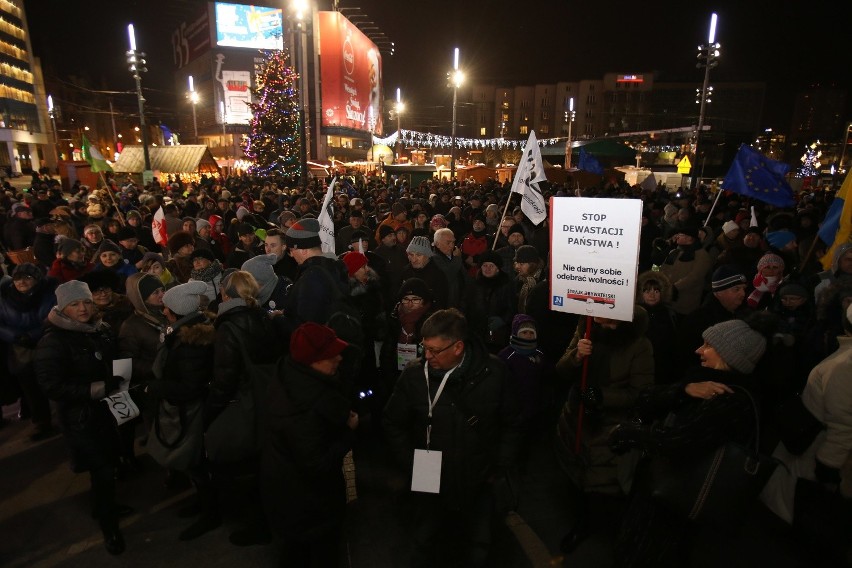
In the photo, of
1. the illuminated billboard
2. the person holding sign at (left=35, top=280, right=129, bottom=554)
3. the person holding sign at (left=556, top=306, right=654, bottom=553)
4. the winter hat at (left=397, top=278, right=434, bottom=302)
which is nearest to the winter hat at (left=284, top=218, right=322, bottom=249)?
the winter hat at (left=397, top=278, right=434, bottom=302)

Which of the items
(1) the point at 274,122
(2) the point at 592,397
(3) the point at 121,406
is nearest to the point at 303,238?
(3) the point at 121,406

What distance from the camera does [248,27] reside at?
63594 mm

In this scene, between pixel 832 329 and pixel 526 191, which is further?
pixel 526 191

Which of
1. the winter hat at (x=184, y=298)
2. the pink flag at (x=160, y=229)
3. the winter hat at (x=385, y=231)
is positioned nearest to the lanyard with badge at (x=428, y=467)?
the winter hat at (x=184, y=298)

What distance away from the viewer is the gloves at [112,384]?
3672 millimetres

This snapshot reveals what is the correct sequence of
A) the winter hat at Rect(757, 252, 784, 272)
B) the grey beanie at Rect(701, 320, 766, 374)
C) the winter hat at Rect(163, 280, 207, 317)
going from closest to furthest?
1. the grey beanie at Rect(701, 320, 766, 374)
2. the winter hat at Rect(163, 280, 207, 317)
3. the winter hat at Rect(757, 252, 784, 272)

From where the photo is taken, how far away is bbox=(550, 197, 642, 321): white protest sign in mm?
3092

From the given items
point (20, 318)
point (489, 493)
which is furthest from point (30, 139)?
point (489, 493)

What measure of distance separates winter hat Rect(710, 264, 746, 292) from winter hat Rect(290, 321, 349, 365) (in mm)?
3457

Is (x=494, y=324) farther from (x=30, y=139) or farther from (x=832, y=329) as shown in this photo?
(x=30, y=139)

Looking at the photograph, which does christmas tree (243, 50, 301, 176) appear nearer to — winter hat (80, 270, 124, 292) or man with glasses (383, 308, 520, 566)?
winter hat (80, 270, 124, 292)

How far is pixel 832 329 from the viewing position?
416 centimetres

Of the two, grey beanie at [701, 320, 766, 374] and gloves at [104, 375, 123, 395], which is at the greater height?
grey beanie at [701, 320, 766, 374]

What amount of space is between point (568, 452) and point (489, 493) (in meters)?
0.83
